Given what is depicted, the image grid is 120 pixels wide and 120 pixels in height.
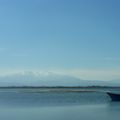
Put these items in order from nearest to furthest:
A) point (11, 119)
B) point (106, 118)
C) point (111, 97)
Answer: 1. point (11, 119)
2. point (106, 118)
3. point (111, 97)

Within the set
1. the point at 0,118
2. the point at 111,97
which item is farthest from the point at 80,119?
the point at 111,97

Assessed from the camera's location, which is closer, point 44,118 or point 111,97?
point 44,118

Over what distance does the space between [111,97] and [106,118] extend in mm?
31505

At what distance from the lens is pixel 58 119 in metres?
28.7

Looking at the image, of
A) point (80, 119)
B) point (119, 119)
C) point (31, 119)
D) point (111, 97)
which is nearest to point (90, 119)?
point (80, 119)

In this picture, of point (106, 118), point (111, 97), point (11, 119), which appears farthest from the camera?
point (111, 97)

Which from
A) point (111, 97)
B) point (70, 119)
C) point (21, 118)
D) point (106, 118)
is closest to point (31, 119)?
point (21, 118)

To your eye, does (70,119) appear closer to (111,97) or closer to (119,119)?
(119,119)

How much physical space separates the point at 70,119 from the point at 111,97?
3348 cm

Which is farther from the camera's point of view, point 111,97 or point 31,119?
point 111,97

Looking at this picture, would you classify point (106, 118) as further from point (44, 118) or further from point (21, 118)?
point (21, 118)

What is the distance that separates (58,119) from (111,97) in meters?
33.9

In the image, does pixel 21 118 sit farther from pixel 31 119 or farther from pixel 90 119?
pixel 90 119

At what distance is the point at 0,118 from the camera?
2897 centimetres
